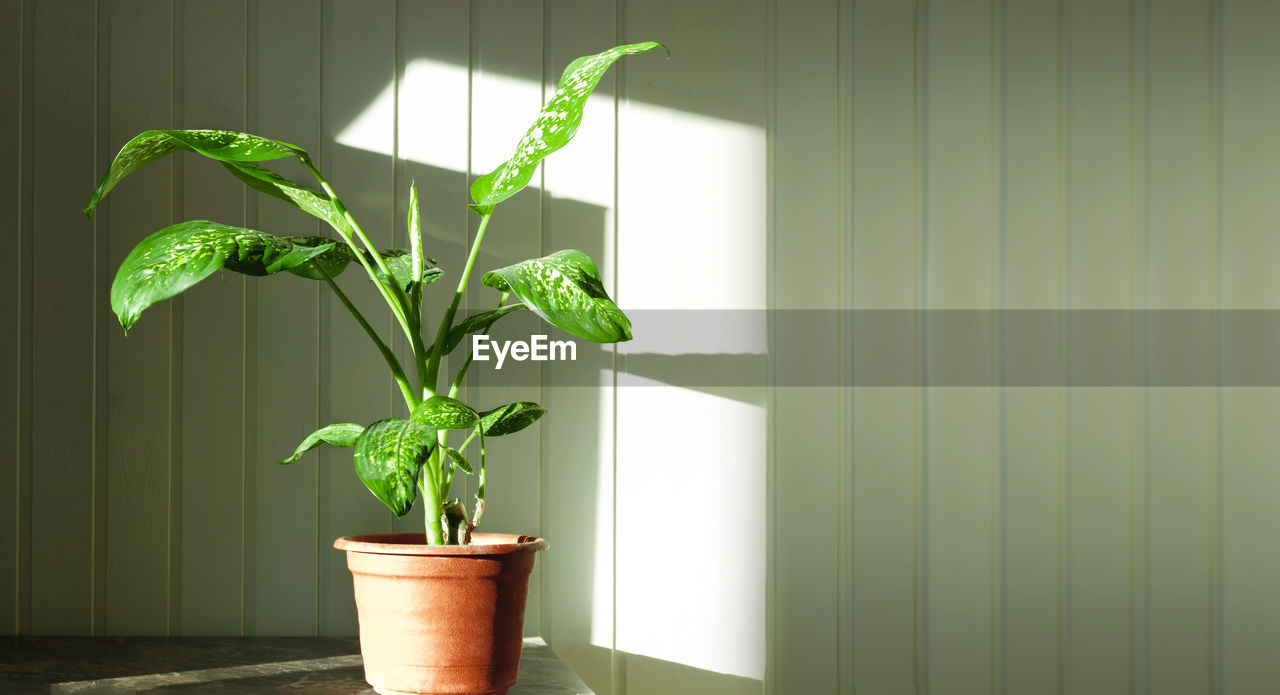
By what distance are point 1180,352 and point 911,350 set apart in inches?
18.3

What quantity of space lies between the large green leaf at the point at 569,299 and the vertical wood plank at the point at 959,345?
2.67 ft

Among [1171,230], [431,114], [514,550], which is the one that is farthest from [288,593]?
[1171,230]

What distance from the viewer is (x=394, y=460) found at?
97cm

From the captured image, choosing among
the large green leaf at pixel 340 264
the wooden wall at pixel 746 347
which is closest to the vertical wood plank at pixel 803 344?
the wooden wall at pixel 746 347

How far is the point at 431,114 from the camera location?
5.21 feet

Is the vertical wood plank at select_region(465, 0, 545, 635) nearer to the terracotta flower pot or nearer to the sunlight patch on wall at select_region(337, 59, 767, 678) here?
the sunlight patch on wall at select_region(337, 59, 767, 678)

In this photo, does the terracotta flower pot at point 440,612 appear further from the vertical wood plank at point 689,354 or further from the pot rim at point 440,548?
the vertical wood plank at point 689,354

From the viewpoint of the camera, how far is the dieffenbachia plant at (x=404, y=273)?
0.97 m

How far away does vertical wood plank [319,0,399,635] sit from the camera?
1547 millimetres

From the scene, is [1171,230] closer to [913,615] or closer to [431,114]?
[913,615]

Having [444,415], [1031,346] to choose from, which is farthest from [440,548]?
[1031,346]

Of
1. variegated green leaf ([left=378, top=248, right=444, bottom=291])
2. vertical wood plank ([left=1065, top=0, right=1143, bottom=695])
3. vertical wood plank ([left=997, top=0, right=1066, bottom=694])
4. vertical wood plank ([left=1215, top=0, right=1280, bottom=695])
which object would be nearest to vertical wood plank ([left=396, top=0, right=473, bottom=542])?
variegated green leaf ([left=378, top=248, right=444, bottom=291])

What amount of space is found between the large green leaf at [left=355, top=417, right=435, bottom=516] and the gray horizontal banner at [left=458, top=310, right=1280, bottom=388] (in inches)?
22.9

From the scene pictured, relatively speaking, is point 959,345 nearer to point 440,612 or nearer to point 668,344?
point 668,344
